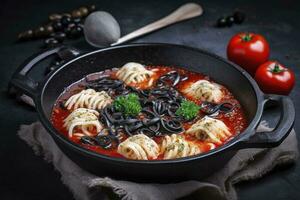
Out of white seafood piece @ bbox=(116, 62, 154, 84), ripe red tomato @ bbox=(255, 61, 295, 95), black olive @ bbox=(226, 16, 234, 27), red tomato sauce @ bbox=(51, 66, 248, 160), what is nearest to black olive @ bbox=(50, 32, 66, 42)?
red tomato sauce @ bbox=(51, 66, 248, 160)

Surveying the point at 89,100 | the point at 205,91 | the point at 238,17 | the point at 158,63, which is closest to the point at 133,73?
the point at 158,63

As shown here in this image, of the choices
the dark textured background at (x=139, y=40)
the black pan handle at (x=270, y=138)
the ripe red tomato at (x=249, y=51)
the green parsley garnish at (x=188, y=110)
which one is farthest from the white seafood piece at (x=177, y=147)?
the ripe red tomato at (x=249, y=51)

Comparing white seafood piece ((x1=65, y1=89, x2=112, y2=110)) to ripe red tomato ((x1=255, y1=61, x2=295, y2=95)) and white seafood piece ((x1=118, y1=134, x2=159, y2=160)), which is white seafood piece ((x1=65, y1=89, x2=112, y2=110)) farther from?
ripe red tomato ((x1=255, y1=61, x2=295, y2=95))

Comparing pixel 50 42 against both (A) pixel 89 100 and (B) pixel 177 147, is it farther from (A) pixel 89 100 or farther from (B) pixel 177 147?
(B) pixel 177 147

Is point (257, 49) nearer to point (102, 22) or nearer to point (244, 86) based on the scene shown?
point (244, 86)

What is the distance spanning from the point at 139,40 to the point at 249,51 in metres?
1.53

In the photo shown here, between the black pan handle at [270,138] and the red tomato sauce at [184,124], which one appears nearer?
the black pan handle at [270,138]

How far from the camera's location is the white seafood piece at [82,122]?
5.49 meters

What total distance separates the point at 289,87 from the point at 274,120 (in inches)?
21.5

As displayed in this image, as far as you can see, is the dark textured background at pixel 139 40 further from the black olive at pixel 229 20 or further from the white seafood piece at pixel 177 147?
the white seafood piece at pixel 177 147

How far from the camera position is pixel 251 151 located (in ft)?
18.5

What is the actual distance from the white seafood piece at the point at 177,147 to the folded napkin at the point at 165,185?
9.6 inches

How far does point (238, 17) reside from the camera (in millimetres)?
8422

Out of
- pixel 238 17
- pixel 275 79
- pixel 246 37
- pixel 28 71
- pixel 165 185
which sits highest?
pixel 28 71
